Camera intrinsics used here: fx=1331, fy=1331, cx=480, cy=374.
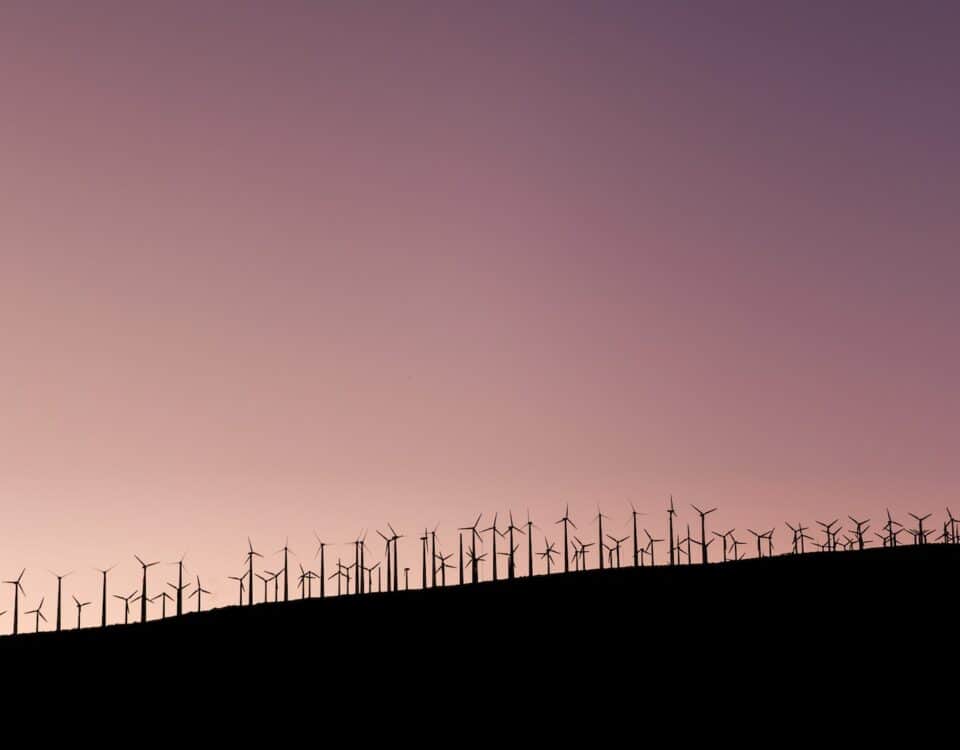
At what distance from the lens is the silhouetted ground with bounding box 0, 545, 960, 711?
297 feet

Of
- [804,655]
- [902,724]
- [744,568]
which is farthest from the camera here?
[744,568]

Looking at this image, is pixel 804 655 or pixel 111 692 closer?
pixel 804 655

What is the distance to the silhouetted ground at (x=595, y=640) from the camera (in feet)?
297

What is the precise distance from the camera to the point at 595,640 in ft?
349

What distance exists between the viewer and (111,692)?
110m

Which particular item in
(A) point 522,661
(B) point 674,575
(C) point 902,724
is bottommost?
(C) point 902,724

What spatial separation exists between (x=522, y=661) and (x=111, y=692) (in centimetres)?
3509

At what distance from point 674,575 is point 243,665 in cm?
5572

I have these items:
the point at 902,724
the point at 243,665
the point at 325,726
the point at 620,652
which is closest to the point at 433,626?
the point at 243,665

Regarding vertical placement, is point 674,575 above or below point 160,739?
above

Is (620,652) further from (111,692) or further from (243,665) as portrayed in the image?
(111,692)

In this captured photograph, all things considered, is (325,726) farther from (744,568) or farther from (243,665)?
(744,568)

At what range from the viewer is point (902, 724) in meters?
76.1

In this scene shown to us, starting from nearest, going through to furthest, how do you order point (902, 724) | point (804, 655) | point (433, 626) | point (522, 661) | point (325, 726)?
point (902, 724), point (325, 726), point (804, 655), point (522, 661), point (433, 626)
